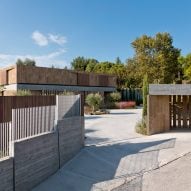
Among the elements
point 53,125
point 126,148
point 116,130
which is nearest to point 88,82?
point 116,130

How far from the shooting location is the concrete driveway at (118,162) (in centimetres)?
795

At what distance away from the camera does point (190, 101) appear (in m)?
17.0

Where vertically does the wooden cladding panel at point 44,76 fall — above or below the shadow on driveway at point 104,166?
above

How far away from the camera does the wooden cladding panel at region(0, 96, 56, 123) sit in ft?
30.0

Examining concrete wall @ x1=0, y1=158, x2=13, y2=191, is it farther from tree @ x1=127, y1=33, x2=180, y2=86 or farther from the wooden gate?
tree @ x1=127, y1=33, x2=180, y2=86

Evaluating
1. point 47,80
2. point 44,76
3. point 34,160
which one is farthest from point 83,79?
point 34,160

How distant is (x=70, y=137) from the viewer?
1037cm

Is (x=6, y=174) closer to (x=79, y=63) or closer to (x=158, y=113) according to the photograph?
(x=158, y=113)

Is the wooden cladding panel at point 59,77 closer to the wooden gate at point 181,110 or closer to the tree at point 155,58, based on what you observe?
the tree at point 155,58

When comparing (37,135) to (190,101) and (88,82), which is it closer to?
(190,101)

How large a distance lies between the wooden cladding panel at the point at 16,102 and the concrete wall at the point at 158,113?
638cm

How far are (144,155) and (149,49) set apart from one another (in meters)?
35.0

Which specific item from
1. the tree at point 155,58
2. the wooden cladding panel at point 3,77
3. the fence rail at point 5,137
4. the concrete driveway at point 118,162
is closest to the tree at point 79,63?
the tree at point 155,58

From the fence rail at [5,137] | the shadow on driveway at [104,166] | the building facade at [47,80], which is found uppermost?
the building facade at [47,80]
